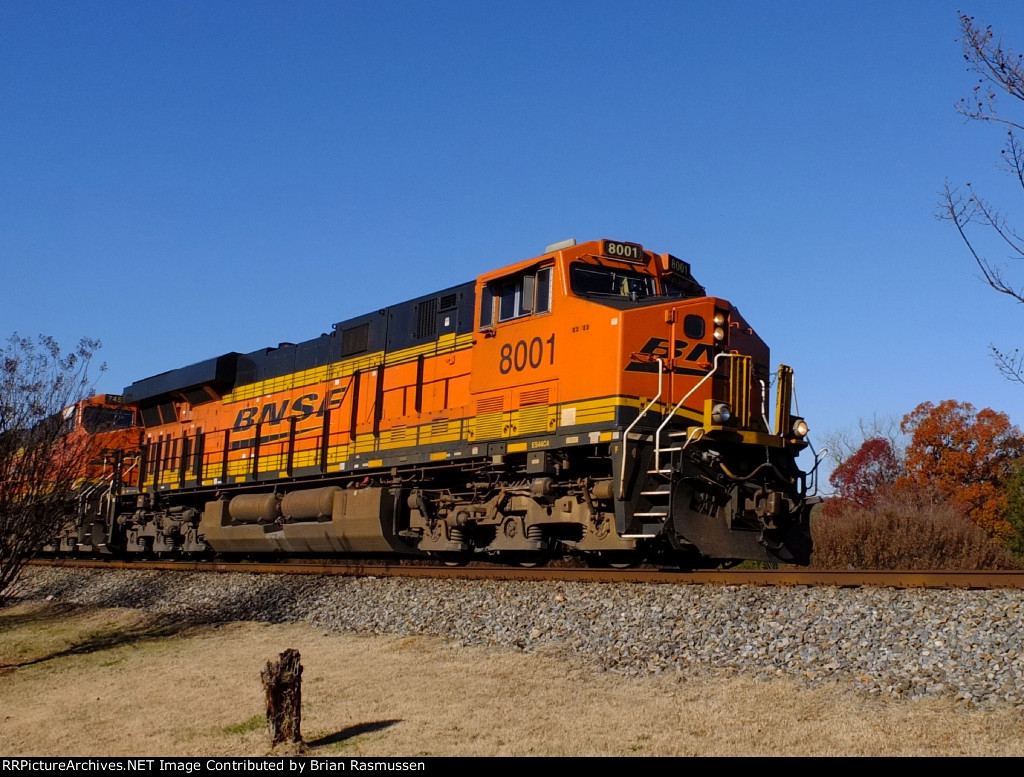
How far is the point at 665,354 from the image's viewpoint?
10.9 meters

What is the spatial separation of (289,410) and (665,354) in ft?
27.0

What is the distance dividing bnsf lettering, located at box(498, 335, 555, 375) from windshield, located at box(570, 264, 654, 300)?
0.71 meters

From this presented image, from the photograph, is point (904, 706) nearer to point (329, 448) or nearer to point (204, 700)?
point (204, 700)

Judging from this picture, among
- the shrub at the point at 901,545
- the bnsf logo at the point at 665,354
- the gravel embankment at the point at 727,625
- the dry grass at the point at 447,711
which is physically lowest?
the dry grass at the point at 447,711

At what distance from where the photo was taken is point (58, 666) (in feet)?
33.6

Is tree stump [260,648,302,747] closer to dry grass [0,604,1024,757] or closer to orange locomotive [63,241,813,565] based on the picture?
dry grass [0,604,1024,757]

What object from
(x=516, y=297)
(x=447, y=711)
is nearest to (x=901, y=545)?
(x=516, y=297)

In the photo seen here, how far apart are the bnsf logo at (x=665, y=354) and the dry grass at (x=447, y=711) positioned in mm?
3794

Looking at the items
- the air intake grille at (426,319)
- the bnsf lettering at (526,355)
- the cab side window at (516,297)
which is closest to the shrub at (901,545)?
the bnsf lettering at (526,355)

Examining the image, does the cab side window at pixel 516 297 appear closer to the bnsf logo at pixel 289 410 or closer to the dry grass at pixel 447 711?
the bnsf logo at pixel 289 410

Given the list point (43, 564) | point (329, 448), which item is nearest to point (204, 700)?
point (329, 448)

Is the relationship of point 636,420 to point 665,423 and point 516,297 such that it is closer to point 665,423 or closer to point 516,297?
point 665,423

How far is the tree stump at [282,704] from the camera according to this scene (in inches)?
245

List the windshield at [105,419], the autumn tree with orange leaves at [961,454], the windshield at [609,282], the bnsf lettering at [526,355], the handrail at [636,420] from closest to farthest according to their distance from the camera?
the handrail at [636,420], the windshield at [609,282], the bnsf lettering at [526,355], the windshield at [105,419], the autumn tree with orange leaves at [961,454]
